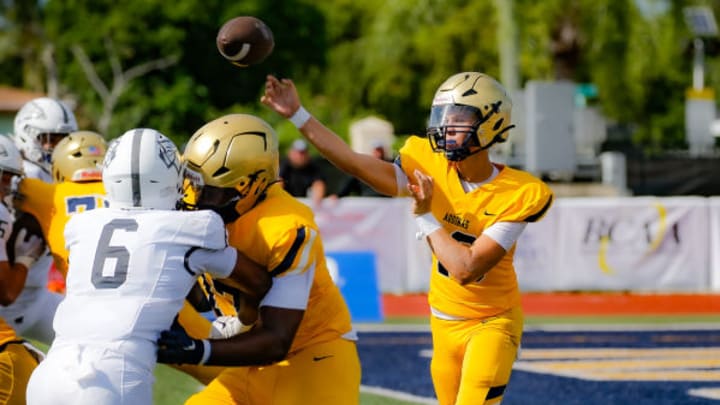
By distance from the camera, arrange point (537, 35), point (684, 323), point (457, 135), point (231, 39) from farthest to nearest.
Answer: point (537, 35)
point (684, 323)
point (457, 135)
point (231, 39)

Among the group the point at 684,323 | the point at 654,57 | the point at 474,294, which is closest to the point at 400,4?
the point at 654,57

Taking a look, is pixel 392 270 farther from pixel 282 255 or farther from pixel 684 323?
pixel 282 255

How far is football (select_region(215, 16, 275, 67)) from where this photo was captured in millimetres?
4750

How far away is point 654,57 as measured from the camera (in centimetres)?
2492

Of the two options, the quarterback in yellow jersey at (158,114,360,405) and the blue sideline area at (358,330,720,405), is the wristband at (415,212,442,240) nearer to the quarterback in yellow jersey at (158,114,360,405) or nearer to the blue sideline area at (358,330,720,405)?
the quarterback in yellow jersey at (158,114,360,405)

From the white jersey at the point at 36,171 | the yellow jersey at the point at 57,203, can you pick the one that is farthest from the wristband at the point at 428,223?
the white jersey at the point at 36,171

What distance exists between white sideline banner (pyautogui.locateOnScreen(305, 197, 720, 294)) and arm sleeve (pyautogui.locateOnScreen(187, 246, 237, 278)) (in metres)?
9.61

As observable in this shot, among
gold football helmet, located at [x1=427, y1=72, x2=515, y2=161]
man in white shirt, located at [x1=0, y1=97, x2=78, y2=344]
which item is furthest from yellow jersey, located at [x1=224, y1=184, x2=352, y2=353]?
man in white shirt, located at [x1=0, y1=97, x2=78, y2=344]

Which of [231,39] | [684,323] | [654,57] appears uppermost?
[231,39]

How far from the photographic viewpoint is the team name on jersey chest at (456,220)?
17.5 ft

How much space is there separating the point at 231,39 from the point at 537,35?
2232 centimetres

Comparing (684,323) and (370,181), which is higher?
(370,181)

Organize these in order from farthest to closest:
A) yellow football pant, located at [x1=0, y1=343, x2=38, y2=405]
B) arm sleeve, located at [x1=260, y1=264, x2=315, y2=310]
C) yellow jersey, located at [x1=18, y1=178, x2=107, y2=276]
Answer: yellow jersey, located at [x1=18, y1=178, x2=107, y2=276], yellow football pant, located at [x1=0, y1=343, x2=38, y2=405], arm sleeve, located at [x1=260, y1=264, x2=315, y2=310]

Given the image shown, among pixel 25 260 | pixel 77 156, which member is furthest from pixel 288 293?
pixel 77 156
